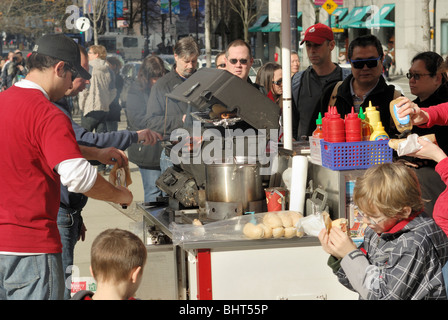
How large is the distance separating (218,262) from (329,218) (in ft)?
2.20

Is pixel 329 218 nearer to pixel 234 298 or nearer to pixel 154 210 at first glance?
pixel 234 298

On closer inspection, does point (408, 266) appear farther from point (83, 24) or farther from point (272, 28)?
point (272, 28)

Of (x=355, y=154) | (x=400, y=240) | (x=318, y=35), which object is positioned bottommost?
(x=400, y=240)

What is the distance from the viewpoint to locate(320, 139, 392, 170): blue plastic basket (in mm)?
3959

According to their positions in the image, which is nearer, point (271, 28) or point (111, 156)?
point (111, 156)

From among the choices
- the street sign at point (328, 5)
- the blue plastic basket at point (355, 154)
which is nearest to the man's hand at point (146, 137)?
the blue plastic basket at point (355, 154)

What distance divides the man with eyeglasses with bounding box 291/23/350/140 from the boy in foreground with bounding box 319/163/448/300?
3.30 m

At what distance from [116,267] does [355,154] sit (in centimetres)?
172

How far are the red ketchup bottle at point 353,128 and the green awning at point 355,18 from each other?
38.6 m

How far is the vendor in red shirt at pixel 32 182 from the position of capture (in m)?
3.13

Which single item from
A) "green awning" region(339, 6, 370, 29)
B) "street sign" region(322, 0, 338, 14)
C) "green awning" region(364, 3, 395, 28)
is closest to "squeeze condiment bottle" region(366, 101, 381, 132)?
"street sign" region(322, 0, 338, 14)

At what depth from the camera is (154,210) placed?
484 centimetres

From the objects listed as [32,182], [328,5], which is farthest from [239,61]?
[328,5]

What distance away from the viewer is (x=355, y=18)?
4188 centimetres
